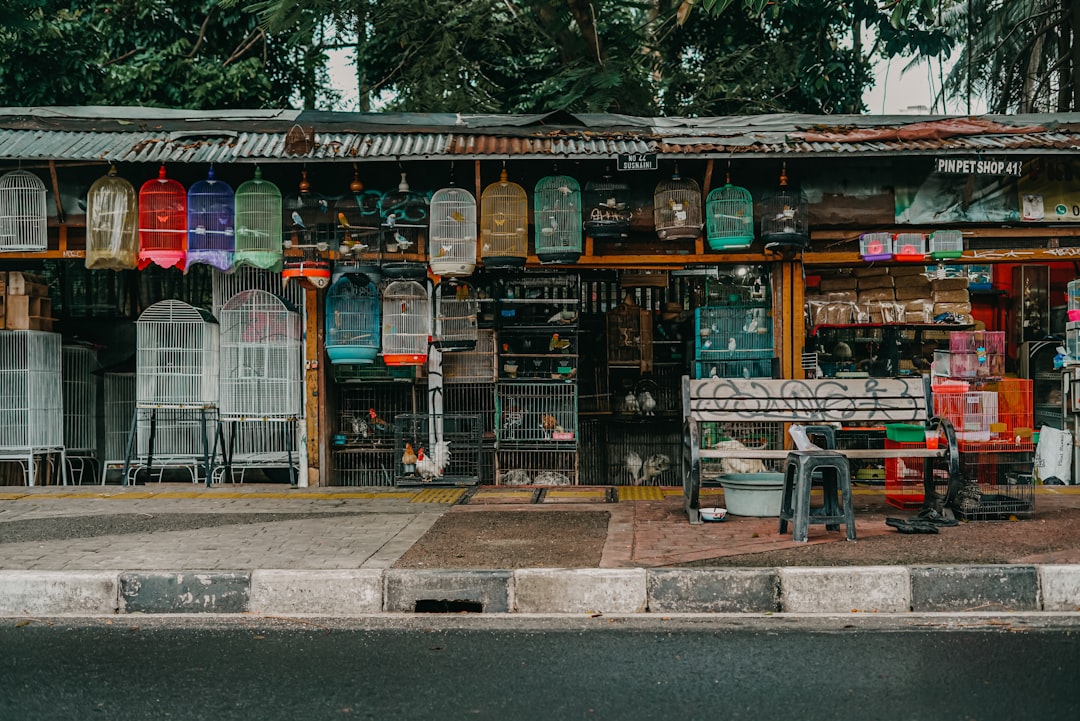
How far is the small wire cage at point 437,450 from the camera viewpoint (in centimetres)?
1061

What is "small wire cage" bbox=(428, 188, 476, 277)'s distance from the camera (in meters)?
9.92

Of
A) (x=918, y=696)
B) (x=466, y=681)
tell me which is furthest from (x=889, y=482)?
(x=466, y=681)

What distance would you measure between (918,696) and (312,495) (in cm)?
696

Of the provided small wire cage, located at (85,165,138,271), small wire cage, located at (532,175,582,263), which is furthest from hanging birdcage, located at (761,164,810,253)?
small wire cage, located at (85,165,138,271)

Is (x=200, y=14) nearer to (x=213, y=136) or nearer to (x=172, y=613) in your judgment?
(x=213, y=136)

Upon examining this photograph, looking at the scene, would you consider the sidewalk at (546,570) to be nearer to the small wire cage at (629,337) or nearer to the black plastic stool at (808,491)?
the black plastic stool at (808,491)

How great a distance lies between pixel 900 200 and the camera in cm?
1023

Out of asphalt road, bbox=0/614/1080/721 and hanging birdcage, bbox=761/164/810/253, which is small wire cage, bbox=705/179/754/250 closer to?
hanging birdcage, bbox=761/164/810/253

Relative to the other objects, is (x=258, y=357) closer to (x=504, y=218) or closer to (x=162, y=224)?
(x=162, y=224)

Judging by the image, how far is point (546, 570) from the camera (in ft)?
19.9

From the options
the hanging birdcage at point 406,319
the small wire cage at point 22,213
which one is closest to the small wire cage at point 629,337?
the hanging birdcage at point 406,319

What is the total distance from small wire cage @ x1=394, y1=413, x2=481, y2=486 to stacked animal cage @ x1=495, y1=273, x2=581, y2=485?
34 cm

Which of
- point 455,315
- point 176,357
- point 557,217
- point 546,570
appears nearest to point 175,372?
point 176,357

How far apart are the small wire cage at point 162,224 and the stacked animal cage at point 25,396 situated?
A: 1.75 m
